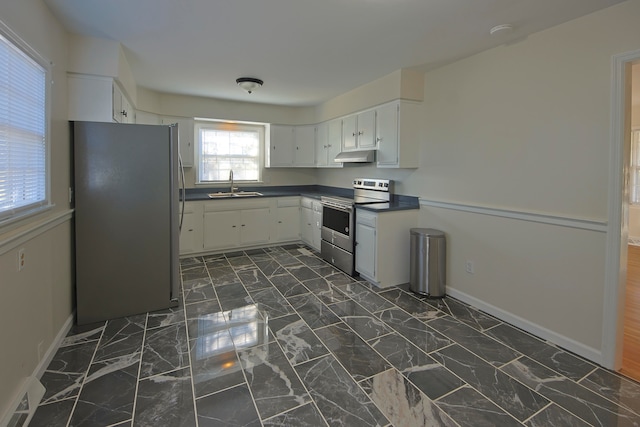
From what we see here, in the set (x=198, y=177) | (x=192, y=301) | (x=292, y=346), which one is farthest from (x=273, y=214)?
(x=292, y=346)

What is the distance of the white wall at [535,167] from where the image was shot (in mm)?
2307

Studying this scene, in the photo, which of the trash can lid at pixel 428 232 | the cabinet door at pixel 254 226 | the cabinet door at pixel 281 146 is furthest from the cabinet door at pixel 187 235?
the trash can lid at pixel 428 232

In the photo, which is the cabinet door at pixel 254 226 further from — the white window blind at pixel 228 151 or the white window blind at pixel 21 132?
the white window blind at pixel 21 132

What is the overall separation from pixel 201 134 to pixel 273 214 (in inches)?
71.8

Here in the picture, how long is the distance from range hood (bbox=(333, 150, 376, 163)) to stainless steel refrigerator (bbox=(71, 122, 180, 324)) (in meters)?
2.21

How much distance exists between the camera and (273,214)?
18.0 ft

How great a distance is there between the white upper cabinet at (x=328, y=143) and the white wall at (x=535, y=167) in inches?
67.2

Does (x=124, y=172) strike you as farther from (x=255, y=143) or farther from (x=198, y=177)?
(x=255, y=143)

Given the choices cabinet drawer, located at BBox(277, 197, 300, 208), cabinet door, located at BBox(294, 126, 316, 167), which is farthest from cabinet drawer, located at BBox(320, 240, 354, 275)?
cabinet door, located at BBox(294, 126, 316, 167)

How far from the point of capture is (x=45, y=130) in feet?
7.36

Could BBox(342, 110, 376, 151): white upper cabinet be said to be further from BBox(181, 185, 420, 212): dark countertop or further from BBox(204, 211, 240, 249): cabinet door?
BBox(204, 211, 240, 249): cabinet door

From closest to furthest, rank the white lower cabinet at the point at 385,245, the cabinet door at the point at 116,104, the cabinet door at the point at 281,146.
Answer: the cabinet door at the point at 116,104
the white lower cabinet at the point at 385,245
the cabinet door at the point at 281,146

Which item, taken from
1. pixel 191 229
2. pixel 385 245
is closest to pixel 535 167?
pixel 385 245

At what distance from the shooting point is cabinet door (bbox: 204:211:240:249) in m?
4.96
